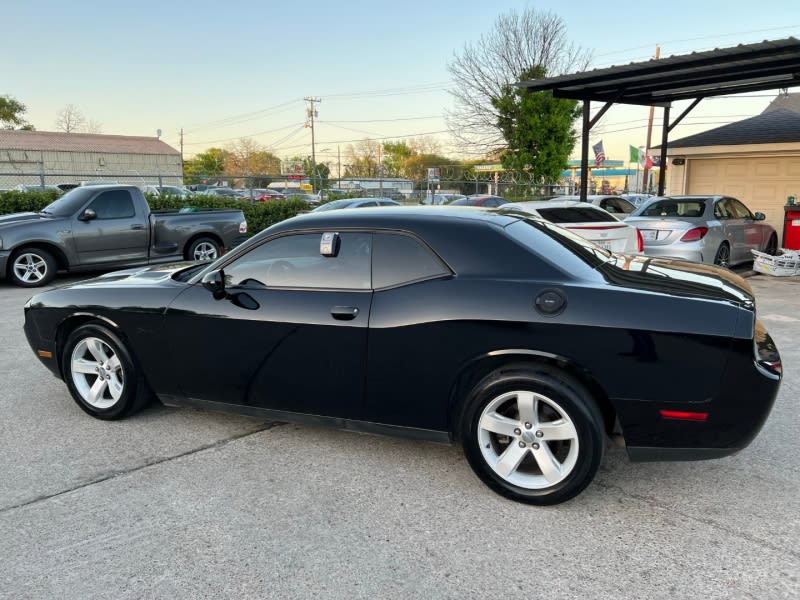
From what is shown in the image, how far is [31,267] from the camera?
1020 centimetres

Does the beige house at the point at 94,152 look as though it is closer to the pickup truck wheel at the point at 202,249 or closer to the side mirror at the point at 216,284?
the pickup truck wheel at the point at 202,249

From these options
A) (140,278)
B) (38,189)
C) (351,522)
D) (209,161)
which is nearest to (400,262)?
(351,522)

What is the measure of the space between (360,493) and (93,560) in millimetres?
1308

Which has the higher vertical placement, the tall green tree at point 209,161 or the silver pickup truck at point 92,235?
the tall green tree at point 209,161

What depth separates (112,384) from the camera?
4320 mm

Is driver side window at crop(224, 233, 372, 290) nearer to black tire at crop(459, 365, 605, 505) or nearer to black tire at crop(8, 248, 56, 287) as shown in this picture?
black tire at crop(459, 365, 605, 505)

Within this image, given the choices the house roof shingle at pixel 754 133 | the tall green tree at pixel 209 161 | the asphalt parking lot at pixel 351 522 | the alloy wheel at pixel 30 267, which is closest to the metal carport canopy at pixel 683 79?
the house roof shingle at pixel 754 133

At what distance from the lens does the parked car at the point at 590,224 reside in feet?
26.7

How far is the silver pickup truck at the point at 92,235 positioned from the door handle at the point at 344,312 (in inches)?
291

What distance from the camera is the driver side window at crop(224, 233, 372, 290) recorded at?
3615 mm

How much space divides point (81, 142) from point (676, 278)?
59650mm

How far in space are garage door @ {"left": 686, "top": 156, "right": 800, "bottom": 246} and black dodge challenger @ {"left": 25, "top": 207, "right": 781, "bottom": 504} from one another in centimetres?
1387

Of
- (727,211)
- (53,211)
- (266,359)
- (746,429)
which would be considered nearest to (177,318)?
(266,359)

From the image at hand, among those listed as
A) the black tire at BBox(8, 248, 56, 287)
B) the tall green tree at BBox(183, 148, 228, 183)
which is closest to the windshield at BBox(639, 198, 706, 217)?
the black tire at BBox(8, 248, 56, 287)
